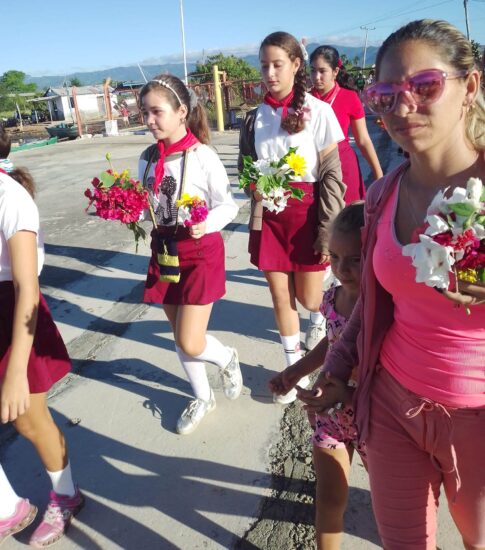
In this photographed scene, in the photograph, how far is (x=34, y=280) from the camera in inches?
77.4

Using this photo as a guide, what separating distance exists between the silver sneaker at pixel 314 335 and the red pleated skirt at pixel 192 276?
1.08m

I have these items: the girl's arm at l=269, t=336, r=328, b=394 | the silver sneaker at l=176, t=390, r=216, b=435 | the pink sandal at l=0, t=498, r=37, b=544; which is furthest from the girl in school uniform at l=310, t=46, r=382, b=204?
the pink sandal at l=0, t=498, r=37, b=544

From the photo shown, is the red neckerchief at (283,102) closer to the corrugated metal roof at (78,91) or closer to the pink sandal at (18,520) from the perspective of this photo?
the pink sandal at (18,520)

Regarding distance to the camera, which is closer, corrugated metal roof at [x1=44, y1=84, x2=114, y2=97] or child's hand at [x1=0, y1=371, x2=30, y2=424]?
child's hand at [x1=0, y1=371, x2=30, y2=424]

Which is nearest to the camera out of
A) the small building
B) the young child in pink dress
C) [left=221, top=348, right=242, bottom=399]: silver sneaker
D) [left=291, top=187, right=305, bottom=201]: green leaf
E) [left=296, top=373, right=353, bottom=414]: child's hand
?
[left=296, top=373, right=353, bottom=414]: child's hand

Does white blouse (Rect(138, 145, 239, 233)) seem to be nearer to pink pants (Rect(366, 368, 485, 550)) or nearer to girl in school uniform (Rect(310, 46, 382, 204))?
pink pants (Rect(366, 368, 485, 550))

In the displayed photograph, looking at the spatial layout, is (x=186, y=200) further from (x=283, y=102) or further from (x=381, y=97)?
(x=381, y=97)

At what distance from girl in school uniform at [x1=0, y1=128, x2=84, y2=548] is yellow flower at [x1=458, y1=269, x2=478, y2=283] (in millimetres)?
1542

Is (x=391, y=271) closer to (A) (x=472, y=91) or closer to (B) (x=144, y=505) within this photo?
(A) (x=472, y=91)

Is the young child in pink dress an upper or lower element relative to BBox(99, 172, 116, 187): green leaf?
lower

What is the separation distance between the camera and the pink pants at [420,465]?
141 centimetres

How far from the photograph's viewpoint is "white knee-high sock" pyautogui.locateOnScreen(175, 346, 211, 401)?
9.84ft

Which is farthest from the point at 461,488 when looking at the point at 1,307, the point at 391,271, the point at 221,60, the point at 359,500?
the point at 221,60

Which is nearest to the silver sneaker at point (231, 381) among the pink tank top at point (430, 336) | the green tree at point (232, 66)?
the pink tank top at point (430, 336)
